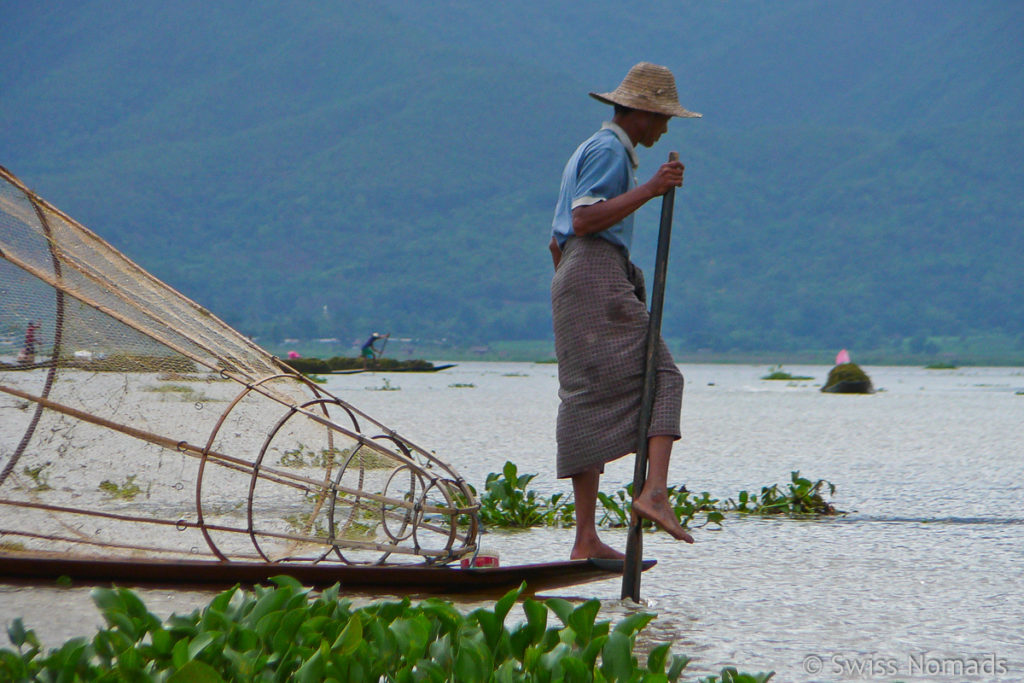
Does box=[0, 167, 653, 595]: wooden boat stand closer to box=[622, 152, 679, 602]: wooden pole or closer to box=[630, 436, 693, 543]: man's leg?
→ box=[622, 152, 679, 602]: wooden pole

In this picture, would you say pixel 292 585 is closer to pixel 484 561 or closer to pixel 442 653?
pixel 442 653

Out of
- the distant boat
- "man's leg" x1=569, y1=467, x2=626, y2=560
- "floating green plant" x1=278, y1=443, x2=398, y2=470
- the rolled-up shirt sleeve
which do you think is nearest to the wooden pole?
the rolled-up shirt sleeve

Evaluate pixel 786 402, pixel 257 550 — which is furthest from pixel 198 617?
pixel 786 402

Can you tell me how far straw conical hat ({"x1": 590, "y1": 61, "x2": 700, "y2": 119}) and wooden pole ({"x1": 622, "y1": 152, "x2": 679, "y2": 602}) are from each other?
0.91 ft

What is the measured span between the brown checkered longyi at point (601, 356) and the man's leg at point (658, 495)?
6.6 inches

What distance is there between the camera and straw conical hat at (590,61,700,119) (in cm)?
498

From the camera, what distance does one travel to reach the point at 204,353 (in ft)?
17.2

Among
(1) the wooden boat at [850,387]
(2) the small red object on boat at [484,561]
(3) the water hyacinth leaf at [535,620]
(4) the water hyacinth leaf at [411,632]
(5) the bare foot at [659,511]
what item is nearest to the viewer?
(4) the water hyacinth leaf at [411,632]

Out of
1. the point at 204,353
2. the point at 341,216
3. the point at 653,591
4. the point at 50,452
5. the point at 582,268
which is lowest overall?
the point at 653,591

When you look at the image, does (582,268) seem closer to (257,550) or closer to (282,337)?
(257,550)

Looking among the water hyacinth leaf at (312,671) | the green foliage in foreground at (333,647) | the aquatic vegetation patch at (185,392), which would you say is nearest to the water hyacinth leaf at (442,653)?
the green foliage in foreground at (333,647)

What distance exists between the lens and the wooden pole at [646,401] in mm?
4613

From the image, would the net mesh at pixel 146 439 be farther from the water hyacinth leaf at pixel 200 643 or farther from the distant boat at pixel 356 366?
the distant boat at pixel 356 366

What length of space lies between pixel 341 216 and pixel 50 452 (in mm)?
174607
